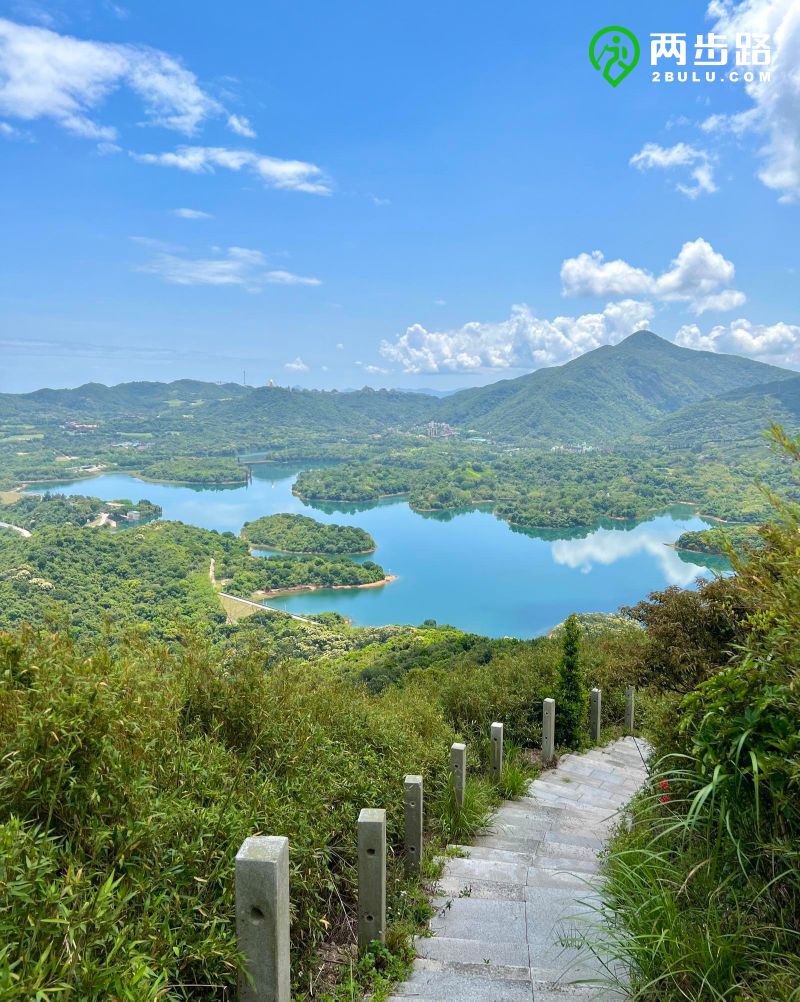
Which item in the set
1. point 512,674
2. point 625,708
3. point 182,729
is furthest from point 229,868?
point 625,708

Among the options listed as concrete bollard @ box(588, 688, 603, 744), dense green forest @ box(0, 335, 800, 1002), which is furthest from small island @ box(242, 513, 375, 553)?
dense green forest @ box(0, 335, 800, 1002)

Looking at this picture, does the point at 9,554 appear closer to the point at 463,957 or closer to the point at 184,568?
the point at 184,568

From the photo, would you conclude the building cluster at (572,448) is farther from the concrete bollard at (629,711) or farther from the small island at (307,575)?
the concrete bollard at (629,711)

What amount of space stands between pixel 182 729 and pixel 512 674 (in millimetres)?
4264

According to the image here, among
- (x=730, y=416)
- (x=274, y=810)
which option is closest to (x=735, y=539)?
(x=274, y=810)

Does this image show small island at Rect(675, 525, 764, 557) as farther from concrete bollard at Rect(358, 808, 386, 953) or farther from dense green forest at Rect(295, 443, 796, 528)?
dense green forest at Rect(295, 443, 796, 528)

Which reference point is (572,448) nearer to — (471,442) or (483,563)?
(471,442)

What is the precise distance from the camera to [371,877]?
195 centimetres

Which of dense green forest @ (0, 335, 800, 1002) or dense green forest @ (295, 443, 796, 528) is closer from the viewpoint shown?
dense green forest @ (0, 335, 800, 1002)

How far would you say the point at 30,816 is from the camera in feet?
4.66

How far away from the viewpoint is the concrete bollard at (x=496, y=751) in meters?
3.84

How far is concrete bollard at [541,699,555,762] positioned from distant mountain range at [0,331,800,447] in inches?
5017

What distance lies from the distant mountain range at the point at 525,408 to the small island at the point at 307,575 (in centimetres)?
9439

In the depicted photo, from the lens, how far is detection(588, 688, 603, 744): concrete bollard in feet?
18.7
